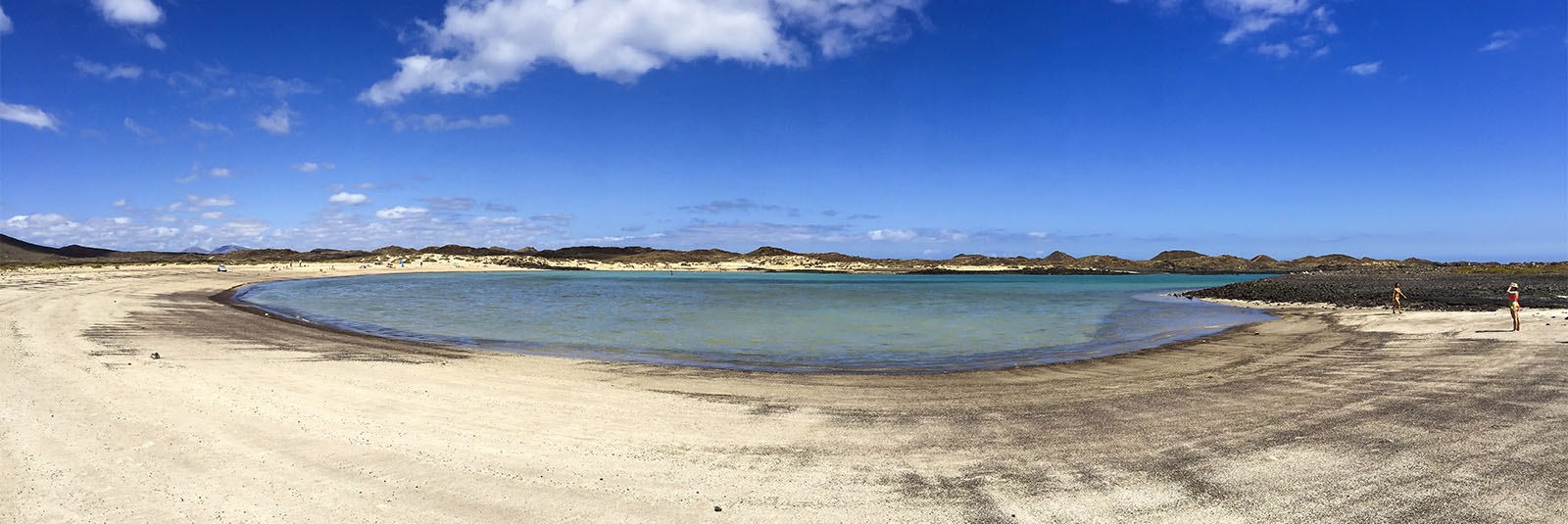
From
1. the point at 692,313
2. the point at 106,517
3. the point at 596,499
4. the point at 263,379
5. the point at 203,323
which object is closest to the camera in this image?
the point at 106,517

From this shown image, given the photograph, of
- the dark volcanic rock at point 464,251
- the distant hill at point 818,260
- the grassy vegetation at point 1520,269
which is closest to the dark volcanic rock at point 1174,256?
the distant hill at point 818,260

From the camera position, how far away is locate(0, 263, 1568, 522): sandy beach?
5008mm

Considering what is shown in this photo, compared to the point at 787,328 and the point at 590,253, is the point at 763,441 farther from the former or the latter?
the point at 590,253

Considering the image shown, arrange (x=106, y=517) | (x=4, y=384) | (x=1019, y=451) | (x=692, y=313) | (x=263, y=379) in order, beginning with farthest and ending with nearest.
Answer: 1. (x=692, y=313)
2. (x=263, y=379)
3. (x=4, y=384)
4. (x=1019, y=451)
5. (x=106, y=517)

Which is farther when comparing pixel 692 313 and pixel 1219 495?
pixel 692 313

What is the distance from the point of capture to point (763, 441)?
22.7 ft

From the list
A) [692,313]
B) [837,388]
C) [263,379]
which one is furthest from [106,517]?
[692,313]

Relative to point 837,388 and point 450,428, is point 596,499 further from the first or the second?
point 837,388

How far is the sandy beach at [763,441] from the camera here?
501 cm

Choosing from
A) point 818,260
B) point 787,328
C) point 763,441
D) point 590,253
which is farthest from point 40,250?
point 763,441

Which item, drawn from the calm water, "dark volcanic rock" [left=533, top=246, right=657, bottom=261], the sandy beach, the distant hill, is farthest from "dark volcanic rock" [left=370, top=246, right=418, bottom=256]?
the sandy beach

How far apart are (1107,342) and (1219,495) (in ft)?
45.9

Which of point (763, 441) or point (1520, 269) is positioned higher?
point (1520, 269)

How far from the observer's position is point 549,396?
359 inches
